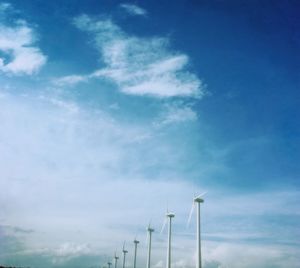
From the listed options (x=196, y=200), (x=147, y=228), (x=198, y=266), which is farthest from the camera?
(x=147, y=228)

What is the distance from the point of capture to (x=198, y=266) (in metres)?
93.2

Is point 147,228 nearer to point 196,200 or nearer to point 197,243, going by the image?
point 196,200

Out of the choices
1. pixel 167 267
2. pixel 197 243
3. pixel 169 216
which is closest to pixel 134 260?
pixel 169 216

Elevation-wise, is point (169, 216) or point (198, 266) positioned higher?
point (169, 216)

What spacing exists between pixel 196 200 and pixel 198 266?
87.9ft

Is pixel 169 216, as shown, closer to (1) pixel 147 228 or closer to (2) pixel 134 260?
(1) pixel 147 228

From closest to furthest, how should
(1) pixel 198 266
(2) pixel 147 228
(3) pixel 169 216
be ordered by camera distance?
(1) pixel 198 266 < (3) pixel 169 216 < (2) pixel 147 228

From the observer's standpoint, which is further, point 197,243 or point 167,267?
point 167,267

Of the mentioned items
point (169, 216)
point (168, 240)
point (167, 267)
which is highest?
point (169, 216)

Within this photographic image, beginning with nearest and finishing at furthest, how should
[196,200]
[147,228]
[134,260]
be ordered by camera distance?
[196,200], [147,228], [134,260]

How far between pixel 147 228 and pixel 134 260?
3541 centimetres

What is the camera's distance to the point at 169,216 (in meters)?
144

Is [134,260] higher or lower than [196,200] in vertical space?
lower

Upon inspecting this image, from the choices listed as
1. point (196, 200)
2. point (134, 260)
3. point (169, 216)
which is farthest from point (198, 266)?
point (134, 260)
